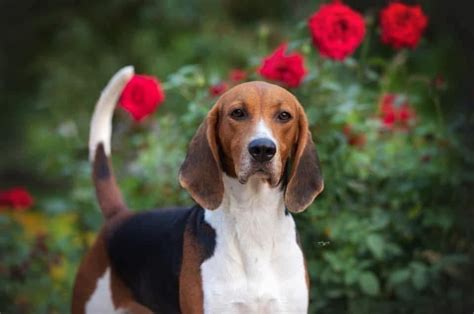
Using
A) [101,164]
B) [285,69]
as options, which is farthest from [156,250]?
[285,69]

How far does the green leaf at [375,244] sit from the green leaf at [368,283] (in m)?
0.13

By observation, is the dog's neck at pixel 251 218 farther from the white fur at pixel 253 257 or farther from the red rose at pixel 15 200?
the red rose at pixel 15 200

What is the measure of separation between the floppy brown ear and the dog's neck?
0.08 meters

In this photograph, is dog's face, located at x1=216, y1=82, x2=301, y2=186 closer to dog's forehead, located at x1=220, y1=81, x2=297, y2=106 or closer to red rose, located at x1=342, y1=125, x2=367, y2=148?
dog's forehead, located at x1=220, y1=81, x2=297, y2=106

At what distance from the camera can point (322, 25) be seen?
578cm

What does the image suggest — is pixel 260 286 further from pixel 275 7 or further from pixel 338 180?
pixel 275 7

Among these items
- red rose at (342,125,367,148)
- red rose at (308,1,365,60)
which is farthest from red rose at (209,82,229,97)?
red rose at (342,125,367,148)

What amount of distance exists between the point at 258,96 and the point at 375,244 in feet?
5.41

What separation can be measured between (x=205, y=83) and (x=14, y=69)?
6280 mm

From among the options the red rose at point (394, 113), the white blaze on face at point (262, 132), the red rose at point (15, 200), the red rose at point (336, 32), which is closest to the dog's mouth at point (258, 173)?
the white blaze on face at point (262, 132)

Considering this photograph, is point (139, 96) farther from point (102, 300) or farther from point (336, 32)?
point (102, 300)

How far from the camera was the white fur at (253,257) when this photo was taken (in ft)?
14.3

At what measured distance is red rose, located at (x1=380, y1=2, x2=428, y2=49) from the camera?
6.08 m

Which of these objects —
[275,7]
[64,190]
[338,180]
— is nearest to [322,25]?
[338,180]
